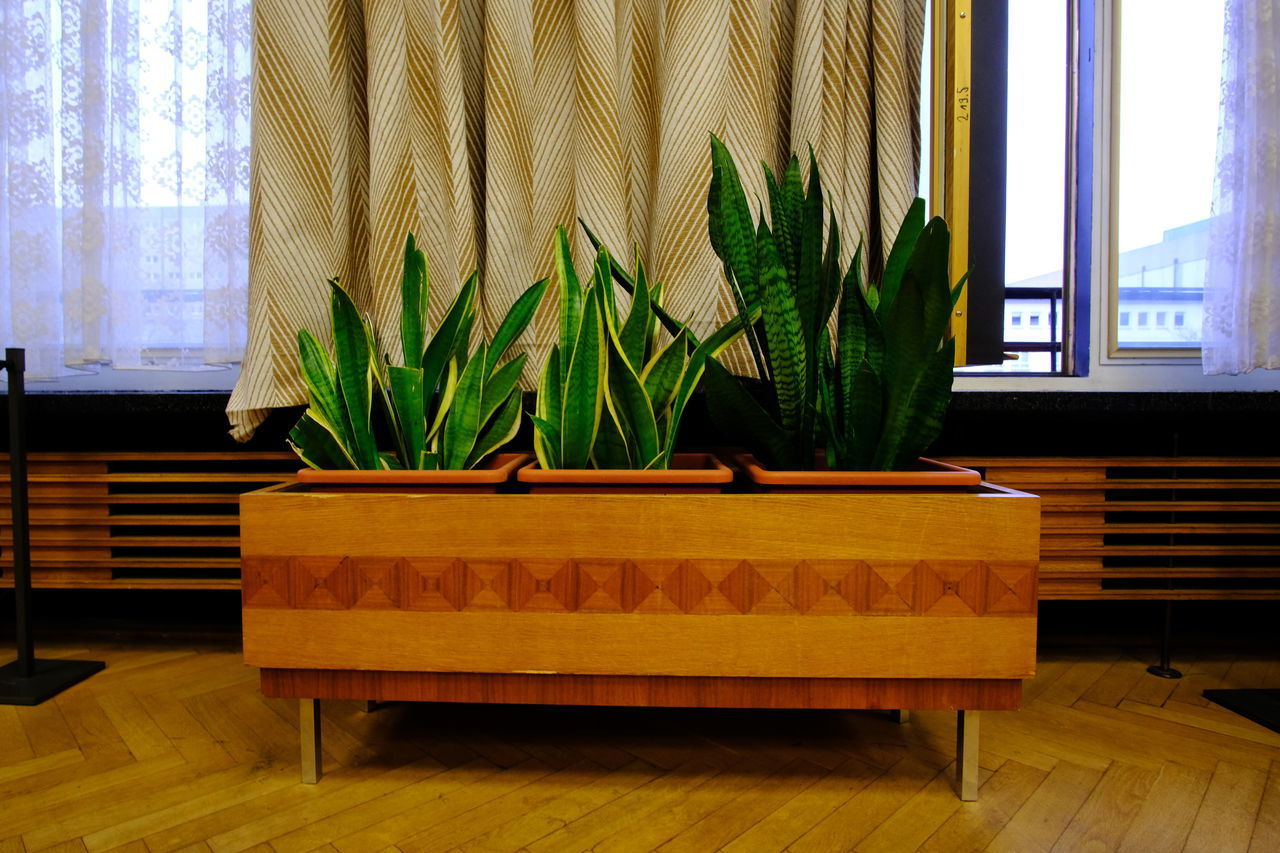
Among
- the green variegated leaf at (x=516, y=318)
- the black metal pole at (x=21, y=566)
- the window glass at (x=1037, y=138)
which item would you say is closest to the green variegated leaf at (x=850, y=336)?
the green variegated leaf at (x=516, y=318)

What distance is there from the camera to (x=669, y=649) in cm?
71

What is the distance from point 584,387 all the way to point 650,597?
229mm

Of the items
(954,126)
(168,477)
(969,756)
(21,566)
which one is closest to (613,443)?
(969,756)

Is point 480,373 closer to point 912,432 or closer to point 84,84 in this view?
point 912,432

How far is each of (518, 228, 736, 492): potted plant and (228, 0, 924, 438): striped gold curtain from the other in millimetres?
270

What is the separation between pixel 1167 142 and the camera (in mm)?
1271

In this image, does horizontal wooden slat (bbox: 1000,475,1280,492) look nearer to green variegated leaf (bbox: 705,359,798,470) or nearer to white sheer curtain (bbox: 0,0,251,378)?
green variegated leaf (bbox: 705,359,798,470)

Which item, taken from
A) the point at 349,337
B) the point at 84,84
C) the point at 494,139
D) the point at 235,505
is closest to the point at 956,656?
the point at 349,337

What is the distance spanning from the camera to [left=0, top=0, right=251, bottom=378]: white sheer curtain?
A: 1.16 m

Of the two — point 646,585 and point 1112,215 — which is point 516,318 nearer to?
point 646,585

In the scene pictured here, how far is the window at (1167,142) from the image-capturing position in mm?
1263

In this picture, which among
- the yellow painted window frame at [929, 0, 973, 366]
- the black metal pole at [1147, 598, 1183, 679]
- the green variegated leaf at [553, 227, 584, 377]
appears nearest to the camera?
the green variegated leaf at [553, 227, 584, 377]

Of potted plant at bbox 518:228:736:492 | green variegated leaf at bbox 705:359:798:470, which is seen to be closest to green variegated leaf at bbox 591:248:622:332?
potted plant at bbox 518:228:736:492

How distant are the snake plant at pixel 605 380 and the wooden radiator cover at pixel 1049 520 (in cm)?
55
